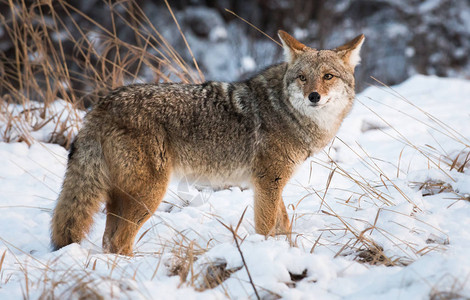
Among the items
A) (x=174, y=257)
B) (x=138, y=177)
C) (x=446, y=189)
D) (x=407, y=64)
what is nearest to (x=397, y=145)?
(x=446, y=189)

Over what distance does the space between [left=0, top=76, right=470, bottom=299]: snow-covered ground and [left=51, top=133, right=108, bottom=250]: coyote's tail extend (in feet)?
0.53

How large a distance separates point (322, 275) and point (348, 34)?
12806mm

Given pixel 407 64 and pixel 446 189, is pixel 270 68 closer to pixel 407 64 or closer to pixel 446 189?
pixel 446 189

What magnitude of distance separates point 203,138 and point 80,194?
1055 mm

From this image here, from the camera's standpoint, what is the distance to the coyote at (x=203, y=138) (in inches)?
137

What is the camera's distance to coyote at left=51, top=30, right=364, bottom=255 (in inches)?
137

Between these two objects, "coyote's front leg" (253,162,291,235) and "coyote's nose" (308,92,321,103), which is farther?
"coyote's front leg" (253,162,291,235)

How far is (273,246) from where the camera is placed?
2.61 m

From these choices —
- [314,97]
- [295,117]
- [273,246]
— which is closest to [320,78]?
[314,97]

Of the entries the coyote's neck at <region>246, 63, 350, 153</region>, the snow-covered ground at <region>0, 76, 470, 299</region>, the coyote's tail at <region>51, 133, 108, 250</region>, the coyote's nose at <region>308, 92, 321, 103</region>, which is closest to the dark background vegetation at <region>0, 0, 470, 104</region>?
the snow-covered ground at <region>0, 76, 470, 299</region>

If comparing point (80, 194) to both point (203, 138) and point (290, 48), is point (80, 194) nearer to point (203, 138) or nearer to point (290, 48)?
point (203, 138)

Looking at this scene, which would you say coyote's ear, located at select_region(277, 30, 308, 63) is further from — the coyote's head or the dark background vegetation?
the dark background vegetation

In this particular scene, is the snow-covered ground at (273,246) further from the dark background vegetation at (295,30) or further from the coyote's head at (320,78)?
the dark background vegetation at (295,30)

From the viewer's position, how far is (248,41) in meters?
13.4
